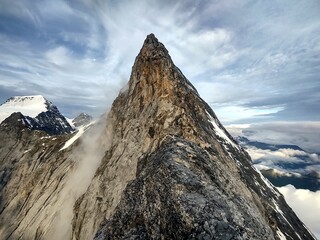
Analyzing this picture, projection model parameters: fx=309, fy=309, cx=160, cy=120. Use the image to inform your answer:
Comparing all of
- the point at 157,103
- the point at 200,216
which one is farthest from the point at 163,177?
the point at 157,103

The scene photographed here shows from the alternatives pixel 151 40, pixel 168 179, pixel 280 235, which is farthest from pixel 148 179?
pixel 151 40

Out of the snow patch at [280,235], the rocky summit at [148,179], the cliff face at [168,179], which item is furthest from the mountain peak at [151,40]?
the snow patch at [280,235]

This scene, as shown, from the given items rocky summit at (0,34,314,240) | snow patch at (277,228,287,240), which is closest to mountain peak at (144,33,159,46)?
rocky summit at (0,34,314,240)

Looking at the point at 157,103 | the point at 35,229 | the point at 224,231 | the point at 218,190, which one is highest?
the point at 157,103

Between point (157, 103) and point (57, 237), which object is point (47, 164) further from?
point (157, 103)

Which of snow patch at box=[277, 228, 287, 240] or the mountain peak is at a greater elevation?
the mountain peak

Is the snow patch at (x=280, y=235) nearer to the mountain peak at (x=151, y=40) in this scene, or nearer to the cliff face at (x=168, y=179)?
the cliff face at (x=168, y=179)

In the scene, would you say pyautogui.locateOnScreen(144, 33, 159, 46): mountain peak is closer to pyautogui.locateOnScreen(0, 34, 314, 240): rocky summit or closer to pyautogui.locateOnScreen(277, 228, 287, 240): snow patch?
pyautogui.locateOnScreen(0, 34, 314, 240): rocky summit

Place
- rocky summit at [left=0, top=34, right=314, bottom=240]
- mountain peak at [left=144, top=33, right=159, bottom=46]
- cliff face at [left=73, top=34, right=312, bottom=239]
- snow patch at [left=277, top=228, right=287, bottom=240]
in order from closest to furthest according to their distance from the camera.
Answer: cliff face at [left=73, top=34, right=312, bottom=239] → rocky summit at [left=0, top=34, right=314, bottom=240] → snow patch at [left=277, top=228, right=287, bottom=240] → mountain peak at [left=144, top=33, right=159, bottom=46]
